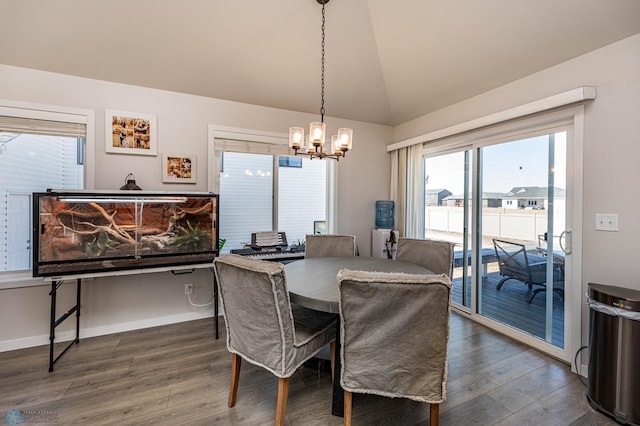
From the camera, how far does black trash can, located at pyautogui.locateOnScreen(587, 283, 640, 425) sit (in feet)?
5.33

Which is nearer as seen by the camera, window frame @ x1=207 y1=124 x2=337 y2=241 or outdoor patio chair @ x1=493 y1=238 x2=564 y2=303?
outdoor patio chair @ x1=493 y1=238 x2=564 y2=303

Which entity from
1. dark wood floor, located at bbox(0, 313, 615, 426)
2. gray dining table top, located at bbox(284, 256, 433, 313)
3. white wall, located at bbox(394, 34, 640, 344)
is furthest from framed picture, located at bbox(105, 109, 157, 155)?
white wall, located at bbox(394, 34, 640, 344)

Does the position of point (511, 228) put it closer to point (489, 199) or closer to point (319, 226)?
point (489, 199)

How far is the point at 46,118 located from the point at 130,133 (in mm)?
634

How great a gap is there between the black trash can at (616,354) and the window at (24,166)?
14.3ft

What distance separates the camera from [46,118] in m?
2.50

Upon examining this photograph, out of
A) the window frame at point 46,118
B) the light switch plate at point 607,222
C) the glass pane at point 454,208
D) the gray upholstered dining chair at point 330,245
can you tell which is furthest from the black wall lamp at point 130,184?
the light switch plate at point 607,222

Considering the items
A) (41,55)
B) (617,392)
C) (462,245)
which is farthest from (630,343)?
(41,55)

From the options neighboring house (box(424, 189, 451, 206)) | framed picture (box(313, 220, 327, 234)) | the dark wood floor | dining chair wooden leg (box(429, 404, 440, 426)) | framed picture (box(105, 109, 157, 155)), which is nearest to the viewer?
dining chair wooden leg (box(429, 404, 440, 426))

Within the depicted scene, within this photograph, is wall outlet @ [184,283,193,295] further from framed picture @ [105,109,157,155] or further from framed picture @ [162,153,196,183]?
framed picture @ [105,109,157,155]

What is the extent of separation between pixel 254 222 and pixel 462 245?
2552 mm

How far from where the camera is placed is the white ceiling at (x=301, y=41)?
83.6 inches

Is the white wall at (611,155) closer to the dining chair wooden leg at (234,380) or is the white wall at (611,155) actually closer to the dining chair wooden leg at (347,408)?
the dining chair wooden leg at (347,408)

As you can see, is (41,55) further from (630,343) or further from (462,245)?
(630,343)
